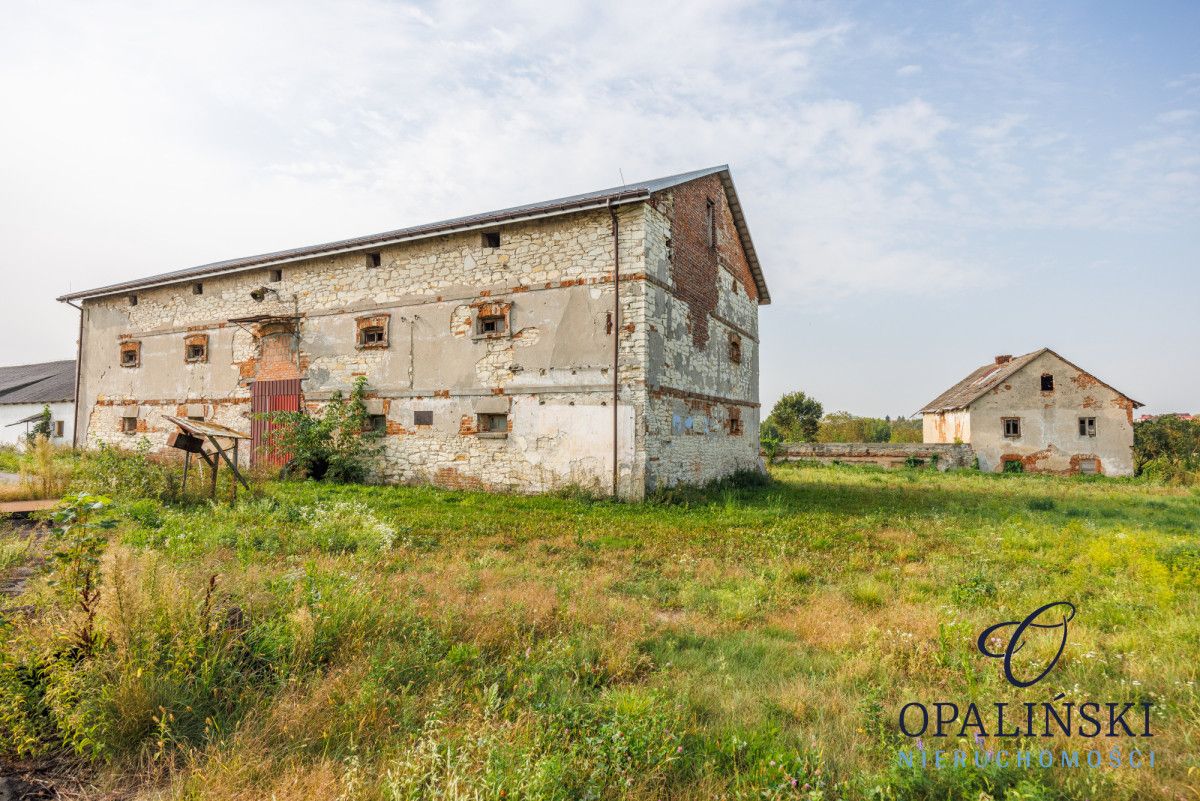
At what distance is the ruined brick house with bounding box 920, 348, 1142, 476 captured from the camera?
81.4 feet

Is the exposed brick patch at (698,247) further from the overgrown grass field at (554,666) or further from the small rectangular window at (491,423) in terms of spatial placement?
the overgrown grass field at (554,666)

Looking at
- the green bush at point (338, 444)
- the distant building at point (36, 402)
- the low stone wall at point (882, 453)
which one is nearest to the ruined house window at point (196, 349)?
the green bush at point (338, 444)

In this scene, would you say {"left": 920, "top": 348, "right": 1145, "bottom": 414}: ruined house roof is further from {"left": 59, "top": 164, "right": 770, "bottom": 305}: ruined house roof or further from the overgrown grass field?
the overgrown grass field

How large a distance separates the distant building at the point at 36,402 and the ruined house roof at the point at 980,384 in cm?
3888

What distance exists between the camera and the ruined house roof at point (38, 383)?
2838 centimetres

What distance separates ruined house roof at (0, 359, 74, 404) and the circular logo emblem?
115ft

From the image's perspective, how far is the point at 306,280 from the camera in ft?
51.4

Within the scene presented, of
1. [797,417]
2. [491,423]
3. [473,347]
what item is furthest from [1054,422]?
[473,347]

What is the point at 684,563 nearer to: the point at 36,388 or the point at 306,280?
the point at 306,280

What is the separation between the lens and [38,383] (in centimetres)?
3144

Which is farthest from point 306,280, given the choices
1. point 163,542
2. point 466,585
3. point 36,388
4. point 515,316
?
point 36,388

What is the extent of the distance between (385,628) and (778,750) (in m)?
2.73

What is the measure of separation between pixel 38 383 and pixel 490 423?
106 feet

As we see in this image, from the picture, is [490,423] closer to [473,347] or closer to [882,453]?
[473,347]
